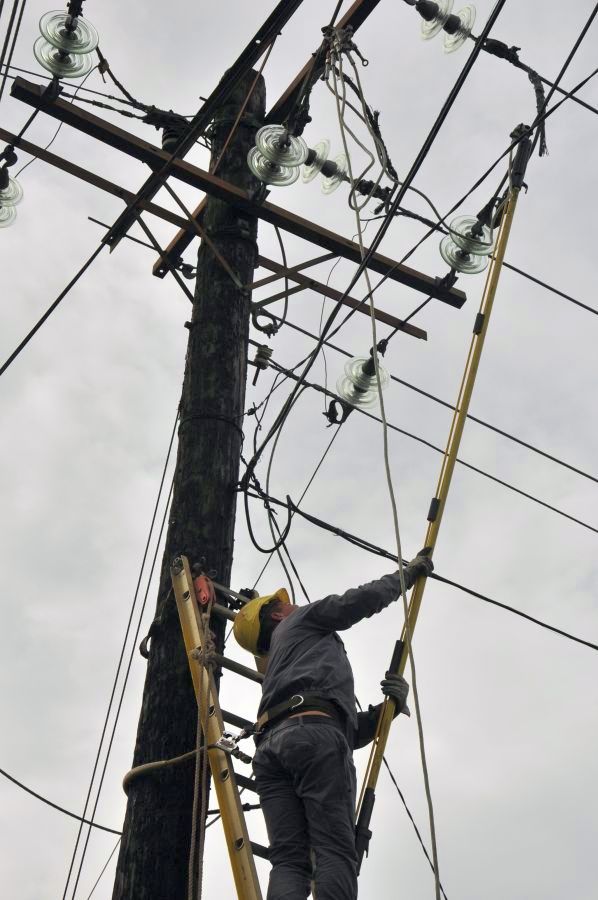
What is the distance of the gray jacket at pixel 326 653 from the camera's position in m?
5.38

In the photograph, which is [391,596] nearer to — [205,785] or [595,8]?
[205,785]

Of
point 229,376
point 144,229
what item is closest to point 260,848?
point 229,376

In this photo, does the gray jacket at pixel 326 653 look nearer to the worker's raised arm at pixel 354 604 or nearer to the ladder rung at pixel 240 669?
the worker's raised arm at pixel 354 604

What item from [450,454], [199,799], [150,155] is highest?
[150,155]

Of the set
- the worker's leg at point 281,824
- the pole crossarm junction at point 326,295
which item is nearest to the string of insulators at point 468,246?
the pole crossarm junction at point 326,295

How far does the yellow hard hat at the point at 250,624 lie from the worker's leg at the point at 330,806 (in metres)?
0.82

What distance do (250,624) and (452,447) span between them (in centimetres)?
122

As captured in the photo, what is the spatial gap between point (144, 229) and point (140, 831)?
375cm

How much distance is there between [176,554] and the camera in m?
6.25

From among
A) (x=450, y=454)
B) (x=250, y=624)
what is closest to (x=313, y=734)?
(x=250, y=624)

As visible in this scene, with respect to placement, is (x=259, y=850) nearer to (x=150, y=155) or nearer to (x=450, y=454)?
(x=450, y=454)

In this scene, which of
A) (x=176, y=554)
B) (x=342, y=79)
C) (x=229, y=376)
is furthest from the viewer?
(x=342, y=79)

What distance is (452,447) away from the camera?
19.4ft

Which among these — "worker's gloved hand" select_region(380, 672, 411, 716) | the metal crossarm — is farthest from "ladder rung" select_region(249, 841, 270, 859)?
"worker's gloved hand" select_region(380, 672, 411, 716)
